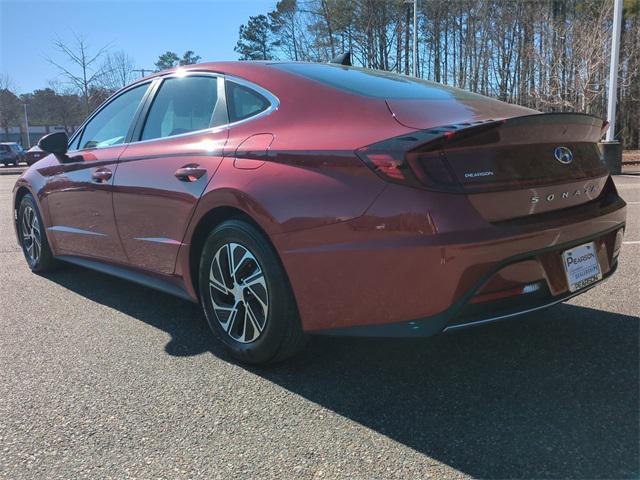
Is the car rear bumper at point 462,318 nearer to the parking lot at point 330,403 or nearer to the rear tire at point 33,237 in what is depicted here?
the parking lot at point 330,403

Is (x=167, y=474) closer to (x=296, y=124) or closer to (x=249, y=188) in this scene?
(x=249, y=188)

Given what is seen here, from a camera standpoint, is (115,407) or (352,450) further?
(115,407)

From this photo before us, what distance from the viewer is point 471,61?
42281 millimetres

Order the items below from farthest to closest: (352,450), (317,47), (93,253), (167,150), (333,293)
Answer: (317,47)
(93,253)
(167,150)
(333,293)
(352,450)

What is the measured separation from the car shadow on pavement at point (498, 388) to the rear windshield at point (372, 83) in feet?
4.47

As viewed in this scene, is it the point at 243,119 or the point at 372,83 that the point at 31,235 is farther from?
the point at 372,83

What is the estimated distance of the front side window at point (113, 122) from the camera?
397 centimetres

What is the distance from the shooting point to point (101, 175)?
3871 millimetres

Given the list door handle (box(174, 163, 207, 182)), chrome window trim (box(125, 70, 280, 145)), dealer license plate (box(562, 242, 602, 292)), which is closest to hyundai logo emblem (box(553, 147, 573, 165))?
dealer license plate (box(562, 242, 602, 292))

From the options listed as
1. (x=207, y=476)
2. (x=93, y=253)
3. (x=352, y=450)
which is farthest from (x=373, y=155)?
(x=93, y=253)

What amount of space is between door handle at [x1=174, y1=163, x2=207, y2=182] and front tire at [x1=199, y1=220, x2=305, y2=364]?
12.5 inches

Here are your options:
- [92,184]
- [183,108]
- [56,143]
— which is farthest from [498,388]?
[56,143]

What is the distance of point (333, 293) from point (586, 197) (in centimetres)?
134

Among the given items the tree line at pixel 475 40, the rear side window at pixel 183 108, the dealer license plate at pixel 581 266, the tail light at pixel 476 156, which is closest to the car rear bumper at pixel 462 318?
the dealer license plate at pixel 581 266
